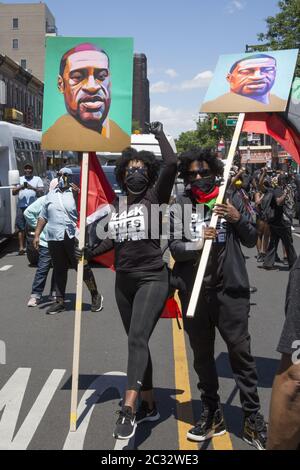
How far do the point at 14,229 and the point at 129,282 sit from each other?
10467 millimetres

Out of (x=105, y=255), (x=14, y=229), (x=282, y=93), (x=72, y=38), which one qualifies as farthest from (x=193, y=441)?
(x=14, y=229)

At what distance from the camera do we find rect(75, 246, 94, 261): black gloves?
180 inches

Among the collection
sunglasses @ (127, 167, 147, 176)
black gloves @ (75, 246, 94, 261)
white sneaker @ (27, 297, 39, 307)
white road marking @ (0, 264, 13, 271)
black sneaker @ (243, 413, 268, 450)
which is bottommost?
white road marking @ (0, 264, 13, 271)

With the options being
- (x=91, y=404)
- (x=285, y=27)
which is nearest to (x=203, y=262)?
(x=91, y=404)

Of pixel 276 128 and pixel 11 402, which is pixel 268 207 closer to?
pixel 276 128

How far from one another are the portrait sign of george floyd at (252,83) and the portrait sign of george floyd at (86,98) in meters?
0.66

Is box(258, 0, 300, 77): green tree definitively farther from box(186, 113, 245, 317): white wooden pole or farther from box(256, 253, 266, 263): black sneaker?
box(186, 113, 245, 317): white wooden pole

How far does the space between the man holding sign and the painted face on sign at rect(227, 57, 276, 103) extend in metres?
0.70

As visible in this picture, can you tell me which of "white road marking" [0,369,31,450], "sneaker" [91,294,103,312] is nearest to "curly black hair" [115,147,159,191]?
"white road marking" [0,369,31,450]

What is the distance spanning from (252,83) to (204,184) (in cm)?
95

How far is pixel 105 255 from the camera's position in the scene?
199 inches

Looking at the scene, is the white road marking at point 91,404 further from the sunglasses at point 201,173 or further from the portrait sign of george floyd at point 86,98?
the portrait sign of george floyd at point 86,98

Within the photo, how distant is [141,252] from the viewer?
4363 millimetres
